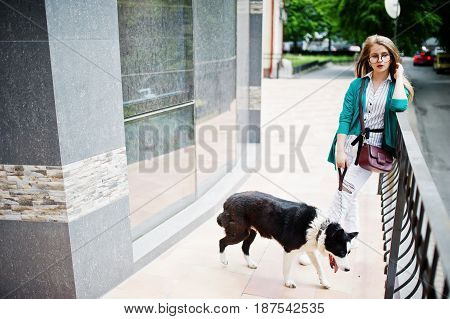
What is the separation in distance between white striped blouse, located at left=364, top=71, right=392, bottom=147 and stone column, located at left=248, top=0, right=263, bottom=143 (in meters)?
5.42

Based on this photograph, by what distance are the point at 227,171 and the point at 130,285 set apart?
3.27 metres

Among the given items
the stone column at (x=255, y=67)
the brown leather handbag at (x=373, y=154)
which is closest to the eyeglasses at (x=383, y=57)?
the brown leather handbag at (x=373, y=154)

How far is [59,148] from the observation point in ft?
10.8

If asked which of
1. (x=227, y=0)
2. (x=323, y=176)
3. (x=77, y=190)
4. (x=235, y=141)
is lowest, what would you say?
(x=323, y=176)

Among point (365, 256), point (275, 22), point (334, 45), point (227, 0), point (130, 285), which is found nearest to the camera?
point (130, 285)

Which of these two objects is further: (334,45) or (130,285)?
(334,45)

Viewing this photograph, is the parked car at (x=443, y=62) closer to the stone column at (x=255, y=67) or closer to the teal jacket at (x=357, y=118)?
the stone column at (x=255, y=67)

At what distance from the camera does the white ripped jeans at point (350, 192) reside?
3.72 metres

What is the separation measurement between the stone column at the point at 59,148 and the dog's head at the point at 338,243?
5.79 feet

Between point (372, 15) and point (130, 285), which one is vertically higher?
point (372, 15)

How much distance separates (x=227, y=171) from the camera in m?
7.10

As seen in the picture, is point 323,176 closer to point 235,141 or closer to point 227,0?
point 235,141

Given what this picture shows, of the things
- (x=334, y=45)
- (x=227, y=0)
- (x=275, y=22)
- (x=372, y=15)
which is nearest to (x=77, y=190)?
(x=227, y=0)

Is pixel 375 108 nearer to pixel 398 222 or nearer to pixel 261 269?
pixel 398 222
